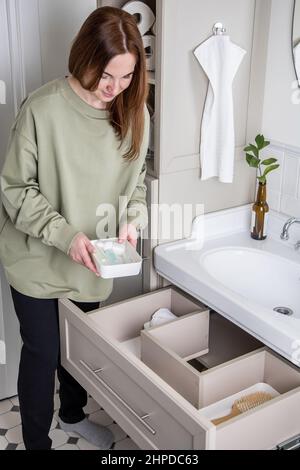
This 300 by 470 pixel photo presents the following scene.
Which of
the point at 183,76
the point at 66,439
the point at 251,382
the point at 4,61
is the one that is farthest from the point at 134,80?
the point at 66,439

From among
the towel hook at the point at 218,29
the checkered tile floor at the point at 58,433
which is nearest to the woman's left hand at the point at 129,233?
the towel hook at the point at 218,29

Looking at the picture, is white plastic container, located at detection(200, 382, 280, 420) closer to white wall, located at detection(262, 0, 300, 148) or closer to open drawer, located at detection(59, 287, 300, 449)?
open drawer, located at detection(59, 287, 300, 449)

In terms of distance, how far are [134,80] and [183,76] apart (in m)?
0.27

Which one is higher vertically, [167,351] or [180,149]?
[180,149]

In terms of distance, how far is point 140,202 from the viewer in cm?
172

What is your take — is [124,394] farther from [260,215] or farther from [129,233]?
[260,215]

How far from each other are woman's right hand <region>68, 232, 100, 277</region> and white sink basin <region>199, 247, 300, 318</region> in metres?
0.40

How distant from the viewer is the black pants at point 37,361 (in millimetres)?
1724

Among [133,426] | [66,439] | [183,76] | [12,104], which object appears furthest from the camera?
[66,439]

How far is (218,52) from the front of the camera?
178 cm

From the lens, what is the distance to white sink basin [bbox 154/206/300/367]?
1.71 metres

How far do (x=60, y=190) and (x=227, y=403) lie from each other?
651 mm

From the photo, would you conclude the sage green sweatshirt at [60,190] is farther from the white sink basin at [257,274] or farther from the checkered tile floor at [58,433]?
the checkered tile floor at [58,433]

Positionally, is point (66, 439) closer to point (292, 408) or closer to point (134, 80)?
point (292, 408)
